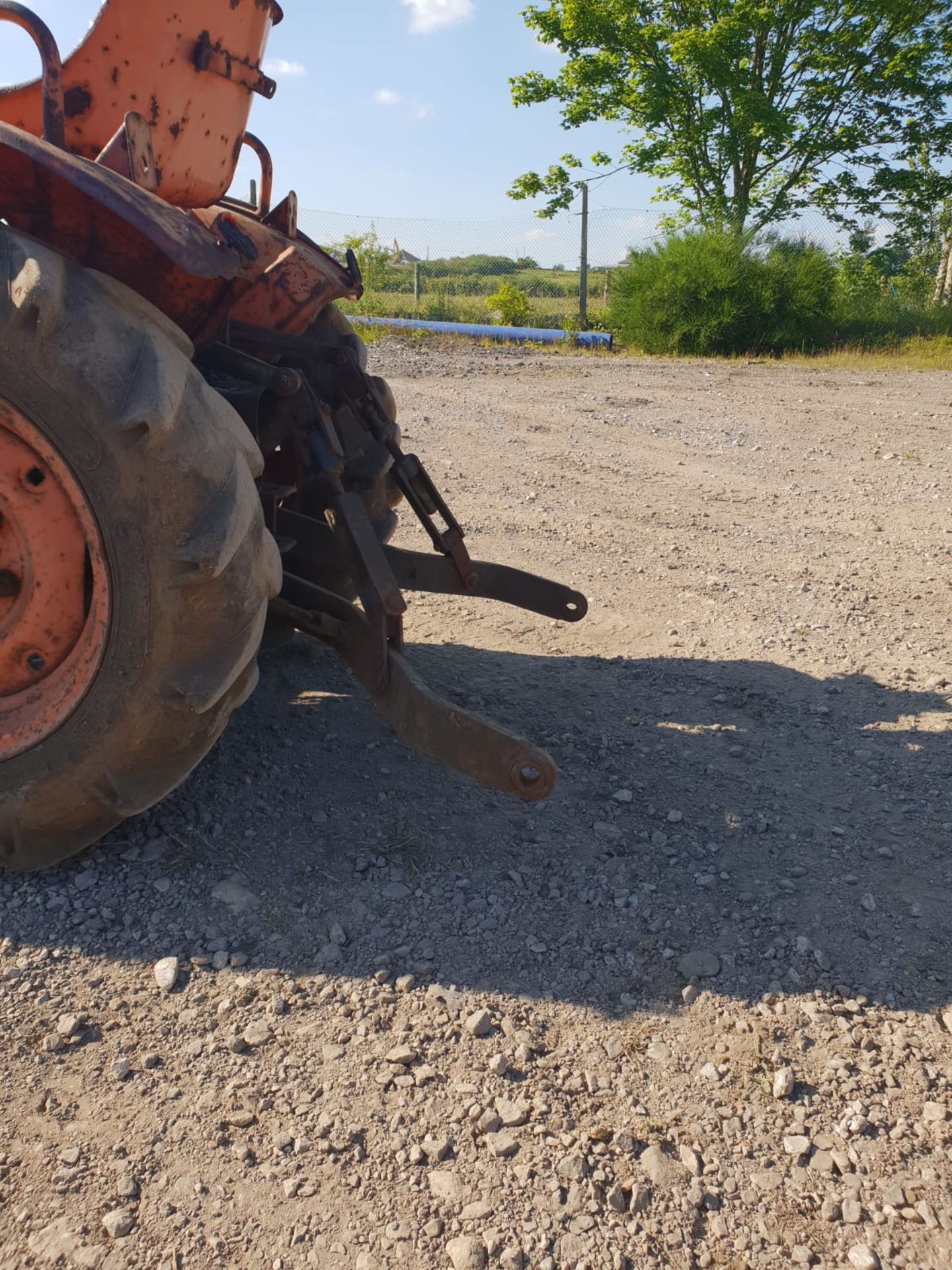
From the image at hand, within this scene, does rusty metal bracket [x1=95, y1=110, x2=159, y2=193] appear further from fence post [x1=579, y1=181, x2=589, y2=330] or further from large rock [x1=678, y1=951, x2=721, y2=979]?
fence post [x1=579, y1=181, x2=589, y2=330]

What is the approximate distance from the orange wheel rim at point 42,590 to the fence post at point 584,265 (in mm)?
17482

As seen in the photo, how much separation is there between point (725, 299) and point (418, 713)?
49.6ft

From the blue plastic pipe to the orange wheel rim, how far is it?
1419 centimetres

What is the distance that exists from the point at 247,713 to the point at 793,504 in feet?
13.6

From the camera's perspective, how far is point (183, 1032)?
2.15 meters

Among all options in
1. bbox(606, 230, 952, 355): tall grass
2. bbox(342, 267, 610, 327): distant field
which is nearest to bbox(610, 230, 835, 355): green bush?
bbox(606, 230, 952, 355): tall grass

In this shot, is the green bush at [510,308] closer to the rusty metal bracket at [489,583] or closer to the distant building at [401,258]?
the distant building at [401,258]

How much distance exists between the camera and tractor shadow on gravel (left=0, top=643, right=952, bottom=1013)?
7.91 feet

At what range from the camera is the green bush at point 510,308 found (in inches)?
760

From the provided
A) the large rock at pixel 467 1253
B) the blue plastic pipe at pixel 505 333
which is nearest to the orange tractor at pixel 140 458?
the large rock at pixel 467 1253

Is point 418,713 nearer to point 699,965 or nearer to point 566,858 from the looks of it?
point 566,858

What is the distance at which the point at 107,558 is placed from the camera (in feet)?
7.56

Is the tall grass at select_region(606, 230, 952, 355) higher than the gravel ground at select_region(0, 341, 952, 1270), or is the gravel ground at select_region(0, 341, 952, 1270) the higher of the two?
the tall grass at select_region(606, 230, 952, 355)

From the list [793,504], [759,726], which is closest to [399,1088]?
[759,726]
